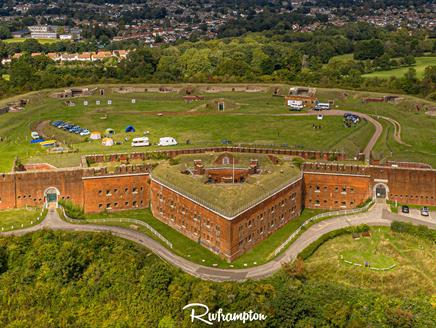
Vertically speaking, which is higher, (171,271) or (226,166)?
(226,166)

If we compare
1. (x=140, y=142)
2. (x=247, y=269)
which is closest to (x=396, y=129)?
(x=140, y=142)

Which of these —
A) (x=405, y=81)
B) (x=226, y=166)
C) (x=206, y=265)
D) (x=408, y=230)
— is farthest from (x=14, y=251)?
(x=405, y=81)

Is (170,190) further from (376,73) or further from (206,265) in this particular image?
(376,73)

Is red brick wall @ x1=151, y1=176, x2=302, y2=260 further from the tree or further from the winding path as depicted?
the winding path

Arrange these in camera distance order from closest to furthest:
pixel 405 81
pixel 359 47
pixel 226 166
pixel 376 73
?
pixel 226 166, pixel 405 81, pixel 376 73, pixel 359 47

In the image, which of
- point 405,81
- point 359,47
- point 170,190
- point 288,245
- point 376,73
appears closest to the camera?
point 288,245

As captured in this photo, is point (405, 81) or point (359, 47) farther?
point (359, 47)
